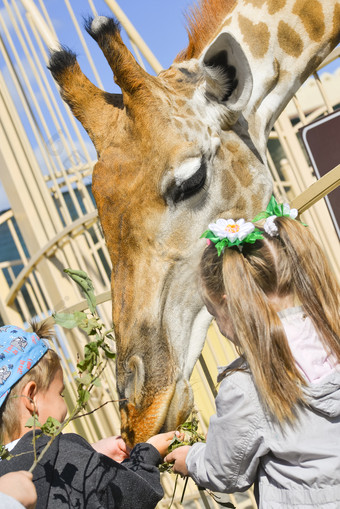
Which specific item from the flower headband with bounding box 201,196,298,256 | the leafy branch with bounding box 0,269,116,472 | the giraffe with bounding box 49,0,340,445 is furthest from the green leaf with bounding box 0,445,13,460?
the flower headband with bounding box 201,196,298,256

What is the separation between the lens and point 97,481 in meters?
1.69

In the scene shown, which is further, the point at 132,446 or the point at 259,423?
the point at 132,446

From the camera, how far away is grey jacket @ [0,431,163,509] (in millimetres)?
1668

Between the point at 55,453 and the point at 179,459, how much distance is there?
0.38 m

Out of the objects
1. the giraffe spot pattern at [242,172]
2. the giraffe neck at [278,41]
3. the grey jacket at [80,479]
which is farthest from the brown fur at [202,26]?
the grey jacket at [80,479]

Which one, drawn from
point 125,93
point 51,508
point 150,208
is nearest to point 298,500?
point 51,508

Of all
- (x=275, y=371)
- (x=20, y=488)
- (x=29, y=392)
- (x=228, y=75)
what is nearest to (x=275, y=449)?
(x=275, y=371)

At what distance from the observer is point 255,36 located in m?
2.90

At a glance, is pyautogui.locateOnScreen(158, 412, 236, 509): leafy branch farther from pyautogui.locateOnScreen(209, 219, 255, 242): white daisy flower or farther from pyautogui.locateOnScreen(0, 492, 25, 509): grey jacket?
pyautogui.locateOnScreen(209, 219, 255, 242): white daisy flower

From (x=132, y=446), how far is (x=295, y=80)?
6.19 feet

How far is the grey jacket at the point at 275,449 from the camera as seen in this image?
1.52 meters

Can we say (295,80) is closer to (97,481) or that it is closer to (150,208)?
(150,208)

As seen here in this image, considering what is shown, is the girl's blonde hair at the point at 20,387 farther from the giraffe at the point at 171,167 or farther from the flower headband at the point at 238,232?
the flower headband at the point at 238,232

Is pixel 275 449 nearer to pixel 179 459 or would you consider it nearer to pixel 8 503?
pixel 179 459
